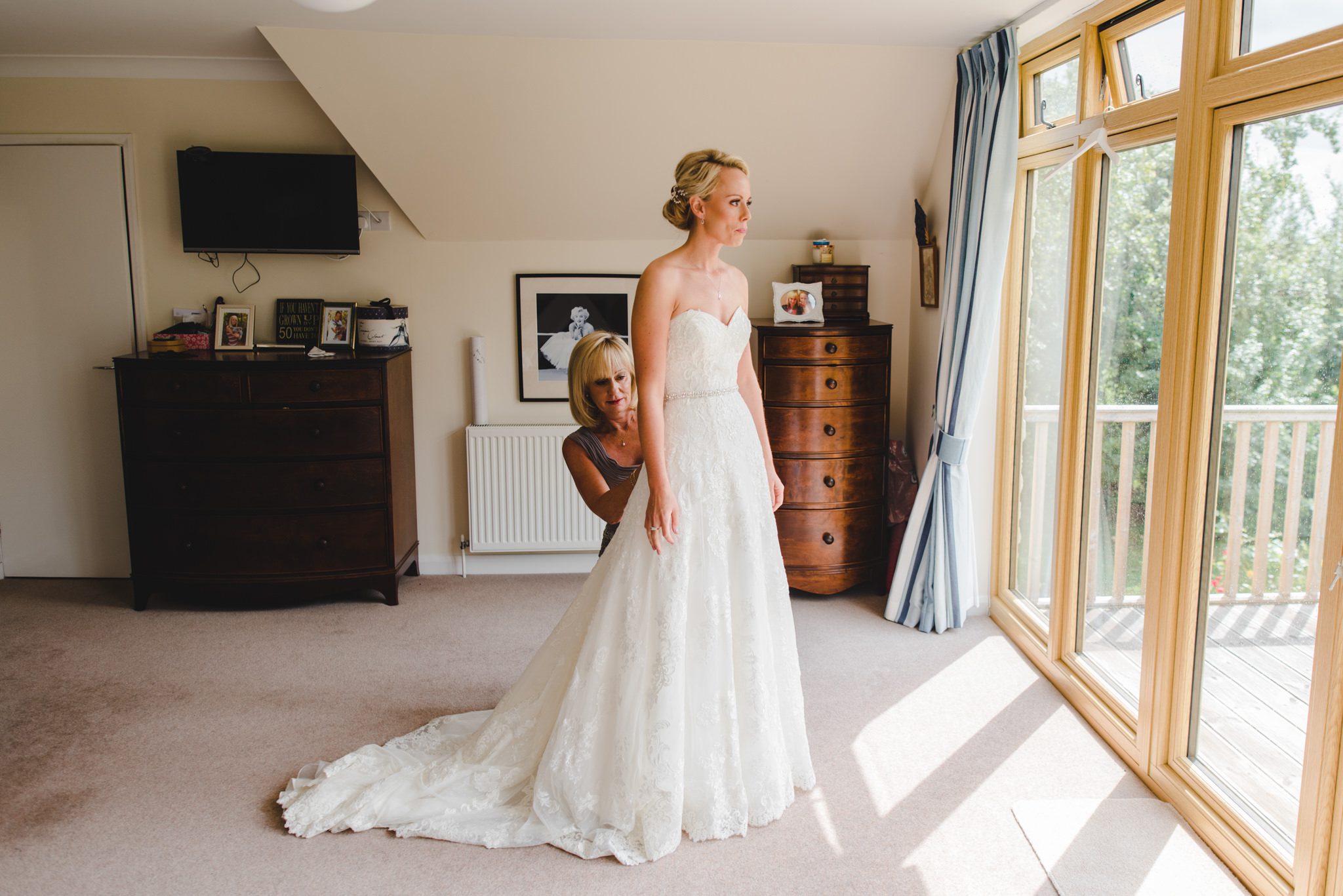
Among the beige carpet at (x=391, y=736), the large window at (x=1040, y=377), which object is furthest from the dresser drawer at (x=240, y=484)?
the large window at (x=1040, y=377)

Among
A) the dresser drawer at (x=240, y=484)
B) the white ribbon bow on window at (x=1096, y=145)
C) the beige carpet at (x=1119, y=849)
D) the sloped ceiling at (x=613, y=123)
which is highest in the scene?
the sloped ceiling at (x=613, y=123)

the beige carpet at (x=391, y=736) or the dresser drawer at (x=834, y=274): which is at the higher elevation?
the dresser drawer at (x=834, y=274)

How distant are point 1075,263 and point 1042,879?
74.0 inches

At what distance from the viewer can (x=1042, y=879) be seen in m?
2.34

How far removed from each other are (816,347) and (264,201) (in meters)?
2.36

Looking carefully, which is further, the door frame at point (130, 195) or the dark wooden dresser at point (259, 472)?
the door frame at point (130, 195)

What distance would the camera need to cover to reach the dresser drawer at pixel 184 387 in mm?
3994

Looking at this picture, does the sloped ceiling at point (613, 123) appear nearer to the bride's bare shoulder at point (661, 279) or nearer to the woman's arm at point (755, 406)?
the woman's arm at point (755, 406)

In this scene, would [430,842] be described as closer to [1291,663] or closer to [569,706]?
[569,706]

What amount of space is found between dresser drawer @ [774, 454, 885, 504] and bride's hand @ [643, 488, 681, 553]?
5.65 ft

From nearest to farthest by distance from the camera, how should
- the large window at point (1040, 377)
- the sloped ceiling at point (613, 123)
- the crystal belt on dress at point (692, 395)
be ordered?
1. the crystal belt on dress at point (692, 395)
2. the large window at point (1040, 377)
3. the sloped ceiling at point (613, 123)

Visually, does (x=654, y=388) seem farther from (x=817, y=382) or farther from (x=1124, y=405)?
(x=817, y=382)

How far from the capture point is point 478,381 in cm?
451

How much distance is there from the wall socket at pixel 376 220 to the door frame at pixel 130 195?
3.19 feet
